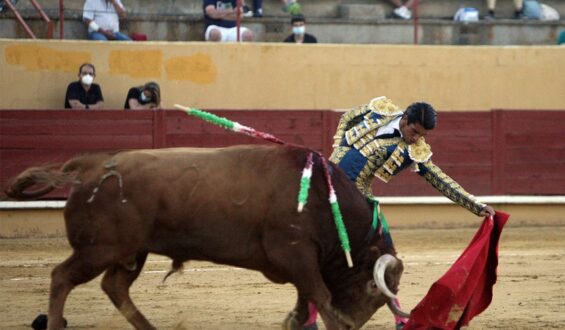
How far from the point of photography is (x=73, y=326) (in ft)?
19.5

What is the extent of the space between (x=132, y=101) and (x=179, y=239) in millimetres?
5431

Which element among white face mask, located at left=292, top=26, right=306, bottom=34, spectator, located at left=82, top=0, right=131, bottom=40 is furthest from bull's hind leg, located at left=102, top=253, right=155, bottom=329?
white face mask, located at left=292, top=26, right=306, bottom=34

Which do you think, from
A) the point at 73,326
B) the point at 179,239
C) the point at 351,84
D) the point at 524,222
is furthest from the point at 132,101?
the point at 179,239

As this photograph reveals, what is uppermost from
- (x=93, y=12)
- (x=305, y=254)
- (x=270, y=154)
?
(x=93, y=12)

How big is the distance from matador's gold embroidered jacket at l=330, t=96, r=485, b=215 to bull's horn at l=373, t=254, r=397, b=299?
0.47 metres

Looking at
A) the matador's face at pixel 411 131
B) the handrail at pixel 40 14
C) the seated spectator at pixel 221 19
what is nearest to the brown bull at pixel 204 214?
the matador's face at pixel 411 131

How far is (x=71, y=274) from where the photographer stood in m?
5.19

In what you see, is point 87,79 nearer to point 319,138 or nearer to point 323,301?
point 319,138

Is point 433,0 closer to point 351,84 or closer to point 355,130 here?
point 351,84

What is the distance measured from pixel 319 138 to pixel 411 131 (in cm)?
519

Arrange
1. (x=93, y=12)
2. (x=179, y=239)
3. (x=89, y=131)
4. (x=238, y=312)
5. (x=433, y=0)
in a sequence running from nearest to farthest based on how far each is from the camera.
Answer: (x=179, y=239) < (x=238, y=312) < (x=89, y=131) < (x=93, y=12) < (x=433, y=0)

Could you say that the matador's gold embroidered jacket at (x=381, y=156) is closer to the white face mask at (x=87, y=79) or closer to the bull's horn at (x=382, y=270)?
the bull's horn at (x=382, y=270)

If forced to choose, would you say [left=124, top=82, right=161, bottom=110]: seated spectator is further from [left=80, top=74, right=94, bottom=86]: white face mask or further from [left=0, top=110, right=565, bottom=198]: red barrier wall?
[left=80, top=74, right=94, bottom=86]: white face mask

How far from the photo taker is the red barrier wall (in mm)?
10266
